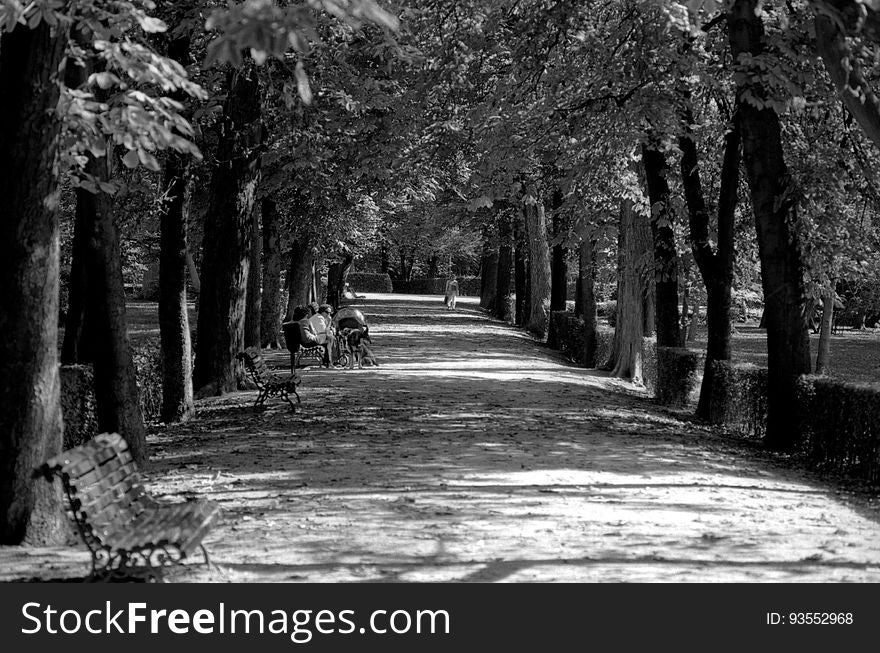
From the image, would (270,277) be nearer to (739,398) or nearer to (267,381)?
(267,381)

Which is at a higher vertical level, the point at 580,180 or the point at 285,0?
the point at 285,0

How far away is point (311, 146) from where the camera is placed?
768 inches

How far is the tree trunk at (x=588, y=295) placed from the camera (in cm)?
2797

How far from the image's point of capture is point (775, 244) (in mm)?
14617

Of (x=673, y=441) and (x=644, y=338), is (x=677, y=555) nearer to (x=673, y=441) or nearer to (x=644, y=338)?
(x=673, y=441)

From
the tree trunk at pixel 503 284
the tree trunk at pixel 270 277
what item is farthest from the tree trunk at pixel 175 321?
the tree trunk at pixel 503 284

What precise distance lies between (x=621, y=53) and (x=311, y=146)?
5.59 metres

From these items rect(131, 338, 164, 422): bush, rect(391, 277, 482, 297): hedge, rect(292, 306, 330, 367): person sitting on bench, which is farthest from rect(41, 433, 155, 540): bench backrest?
rect(391, 277, 482, 297): hedge

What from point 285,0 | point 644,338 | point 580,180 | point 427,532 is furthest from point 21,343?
point 644,338

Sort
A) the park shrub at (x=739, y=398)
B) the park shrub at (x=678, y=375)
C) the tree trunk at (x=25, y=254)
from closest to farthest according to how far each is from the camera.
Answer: the tree trunk at (x=25, y=254) → the park shrub at (x=739, y=398) → the park shrub at (x=678, y=375)

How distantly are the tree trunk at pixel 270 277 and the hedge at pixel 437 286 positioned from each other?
70.8 metres

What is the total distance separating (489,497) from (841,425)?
16.5 feet

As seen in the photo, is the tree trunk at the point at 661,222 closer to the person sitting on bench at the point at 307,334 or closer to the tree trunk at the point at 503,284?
the person sitting on bench at the point at 307,334

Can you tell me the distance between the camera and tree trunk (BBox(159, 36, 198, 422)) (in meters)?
15.4
